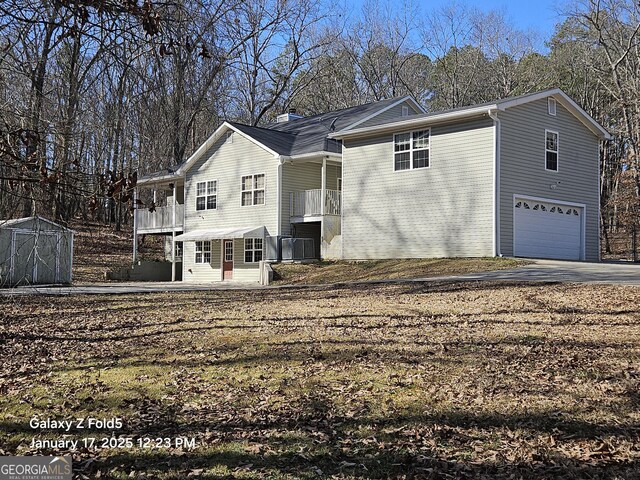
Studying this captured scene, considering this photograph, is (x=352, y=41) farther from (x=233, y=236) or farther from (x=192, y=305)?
(x=192, y=305)

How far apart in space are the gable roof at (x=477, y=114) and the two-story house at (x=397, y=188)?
0.07 metres

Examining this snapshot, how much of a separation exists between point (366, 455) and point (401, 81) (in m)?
38.7

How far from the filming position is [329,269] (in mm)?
21000

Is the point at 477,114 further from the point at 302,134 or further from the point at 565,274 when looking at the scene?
the point at 302,134

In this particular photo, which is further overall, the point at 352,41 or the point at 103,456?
the point at 352,41

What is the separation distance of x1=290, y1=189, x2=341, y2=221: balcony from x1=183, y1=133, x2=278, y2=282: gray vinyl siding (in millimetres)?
813

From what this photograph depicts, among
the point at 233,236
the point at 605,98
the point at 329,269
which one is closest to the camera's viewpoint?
the point at 329,269

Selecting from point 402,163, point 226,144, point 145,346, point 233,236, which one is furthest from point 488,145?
point 145,346

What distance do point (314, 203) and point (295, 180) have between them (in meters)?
1.66

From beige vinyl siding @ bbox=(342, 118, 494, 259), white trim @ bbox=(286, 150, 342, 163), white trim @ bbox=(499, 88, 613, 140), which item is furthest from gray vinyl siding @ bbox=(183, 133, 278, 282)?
white trim @ bbox=(499, 88, 613, 140)

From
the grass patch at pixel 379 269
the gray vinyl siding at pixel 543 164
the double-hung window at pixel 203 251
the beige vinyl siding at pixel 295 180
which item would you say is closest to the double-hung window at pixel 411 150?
the gray vinyl siding at pixel 543 164

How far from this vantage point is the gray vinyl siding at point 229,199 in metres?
24.5

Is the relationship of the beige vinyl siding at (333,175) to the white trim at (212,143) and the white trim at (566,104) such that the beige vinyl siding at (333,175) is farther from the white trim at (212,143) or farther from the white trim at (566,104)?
the white trim at (566,104)

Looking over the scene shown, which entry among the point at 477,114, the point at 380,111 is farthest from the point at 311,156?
the point at 477,114
